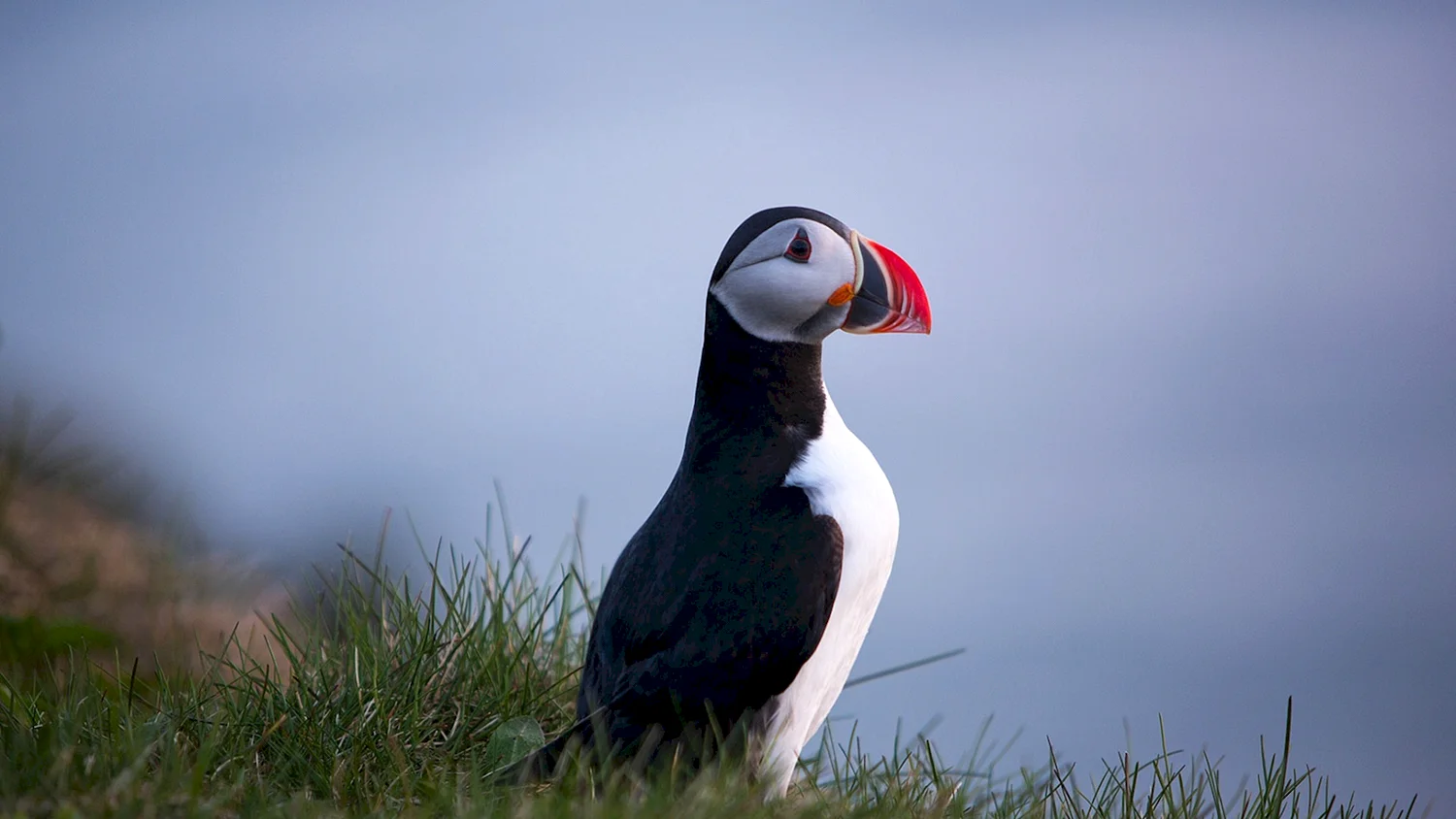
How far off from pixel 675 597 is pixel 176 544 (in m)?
5.40

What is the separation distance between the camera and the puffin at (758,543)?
394cm

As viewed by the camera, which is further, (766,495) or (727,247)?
(727,247)

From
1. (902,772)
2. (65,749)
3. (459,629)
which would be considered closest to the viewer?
(65,749)

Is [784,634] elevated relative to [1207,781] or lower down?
elevated

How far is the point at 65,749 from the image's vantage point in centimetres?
341

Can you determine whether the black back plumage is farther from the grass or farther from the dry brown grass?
the dry brown grass

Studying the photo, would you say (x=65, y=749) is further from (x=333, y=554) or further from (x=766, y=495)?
(x=333, y=554)

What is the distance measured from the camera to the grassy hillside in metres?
3.38

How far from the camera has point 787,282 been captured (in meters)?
4.25

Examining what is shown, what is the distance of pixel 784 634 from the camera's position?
3.94m

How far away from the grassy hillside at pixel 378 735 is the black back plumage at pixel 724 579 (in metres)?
0.28

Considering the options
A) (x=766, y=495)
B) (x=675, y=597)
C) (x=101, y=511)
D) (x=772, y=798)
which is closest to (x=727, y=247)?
(x=766, y=495)

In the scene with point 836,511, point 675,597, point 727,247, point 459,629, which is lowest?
point 459,629

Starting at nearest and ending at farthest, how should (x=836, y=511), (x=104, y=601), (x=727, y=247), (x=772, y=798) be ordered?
(x=772, y=798) < (x=836, y=511) < (x=727, y=247) < (x=104, y=601)
